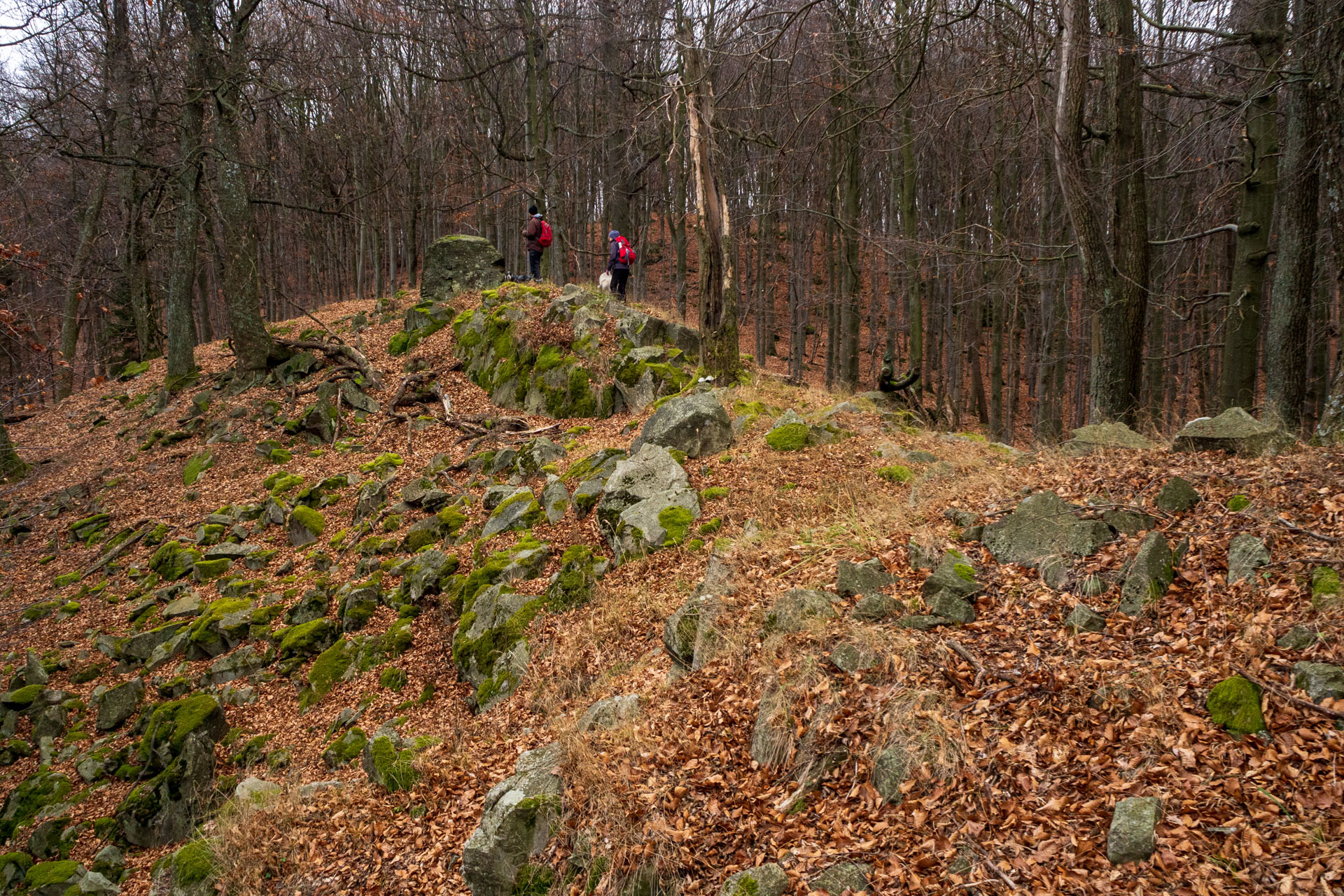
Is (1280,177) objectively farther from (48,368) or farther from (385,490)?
(48,368)

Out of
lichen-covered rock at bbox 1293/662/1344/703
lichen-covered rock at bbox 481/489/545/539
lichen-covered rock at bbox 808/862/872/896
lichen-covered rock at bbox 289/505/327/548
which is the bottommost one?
lichen-covered rock at bbox 808/862/872/896

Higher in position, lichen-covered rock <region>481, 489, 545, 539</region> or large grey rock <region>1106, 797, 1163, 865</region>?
lichen-covered rock <region>481, 489, 545, 539</region>

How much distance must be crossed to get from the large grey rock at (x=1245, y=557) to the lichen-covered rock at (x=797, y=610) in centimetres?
247

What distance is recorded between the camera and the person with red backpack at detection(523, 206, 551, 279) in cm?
1616

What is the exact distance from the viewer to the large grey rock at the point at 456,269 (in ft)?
55.4

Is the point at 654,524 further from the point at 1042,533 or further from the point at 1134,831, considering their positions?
the point at 1134,831

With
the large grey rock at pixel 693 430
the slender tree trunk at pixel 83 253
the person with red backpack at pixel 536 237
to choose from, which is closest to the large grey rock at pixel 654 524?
the large grey rock at pixel 693 430

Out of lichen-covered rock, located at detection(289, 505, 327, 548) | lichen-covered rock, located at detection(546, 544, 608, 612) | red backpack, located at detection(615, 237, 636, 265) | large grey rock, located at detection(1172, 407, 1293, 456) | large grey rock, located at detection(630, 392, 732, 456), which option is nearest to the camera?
large grey rock, located at detection(1172, 407, 1293, 456)

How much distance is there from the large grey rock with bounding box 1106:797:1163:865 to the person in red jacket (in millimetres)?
14836

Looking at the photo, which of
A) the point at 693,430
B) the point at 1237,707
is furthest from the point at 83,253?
the point at 1237,707

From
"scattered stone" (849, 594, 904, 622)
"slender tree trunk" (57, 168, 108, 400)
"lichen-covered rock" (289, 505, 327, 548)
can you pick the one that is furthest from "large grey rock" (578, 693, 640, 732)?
"slender tree trunk" (57, 168, 108, 400)

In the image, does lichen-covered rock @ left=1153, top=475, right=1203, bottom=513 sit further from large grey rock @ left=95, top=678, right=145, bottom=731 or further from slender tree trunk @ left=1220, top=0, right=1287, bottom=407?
large grey rock @ left=95, top=678, right=145, bottom=731

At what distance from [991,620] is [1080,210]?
5.42 metres

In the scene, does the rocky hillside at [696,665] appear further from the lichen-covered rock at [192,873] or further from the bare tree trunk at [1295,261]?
the bare tree trunk at [1295,261]
